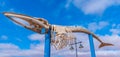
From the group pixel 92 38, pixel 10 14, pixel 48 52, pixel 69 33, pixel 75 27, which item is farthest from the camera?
pixel 92 38

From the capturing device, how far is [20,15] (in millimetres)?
14102

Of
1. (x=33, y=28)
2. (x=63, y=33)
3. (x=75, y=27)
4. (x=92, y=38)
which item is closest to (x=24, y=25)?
(x=33, y=28)

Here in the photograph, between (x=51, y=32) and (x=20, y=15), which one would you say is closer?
(x=20, y=15)

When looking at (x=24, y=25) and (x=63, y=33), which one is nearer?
(x=24, y=25)

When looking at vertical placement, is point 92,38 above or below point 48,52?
above

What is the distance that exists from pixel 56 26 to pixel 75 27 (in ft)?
9.89

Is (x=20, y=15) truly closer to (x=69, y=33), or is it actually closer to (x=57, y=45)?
(x=57, y=45)

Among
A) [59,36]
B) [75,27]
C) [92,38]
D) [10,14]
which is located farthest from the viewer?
[92,38]

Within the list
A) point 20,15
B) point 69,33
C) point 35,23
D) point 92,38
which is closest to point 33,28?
point 35,23

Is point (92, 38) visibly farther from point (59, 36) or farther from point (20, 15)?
point (20, 15)

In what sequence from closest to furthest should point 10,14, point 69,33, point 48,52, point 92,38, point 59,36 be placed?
point 10,14
point 48,52
point 59,36
point 69,33
point 92,38

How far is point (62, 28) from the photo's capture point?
1659cm

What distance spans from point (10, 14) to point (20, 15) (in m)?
0.65

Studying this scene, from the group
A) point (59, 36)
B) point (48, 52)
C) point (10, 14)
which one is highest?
point (10, 14)
